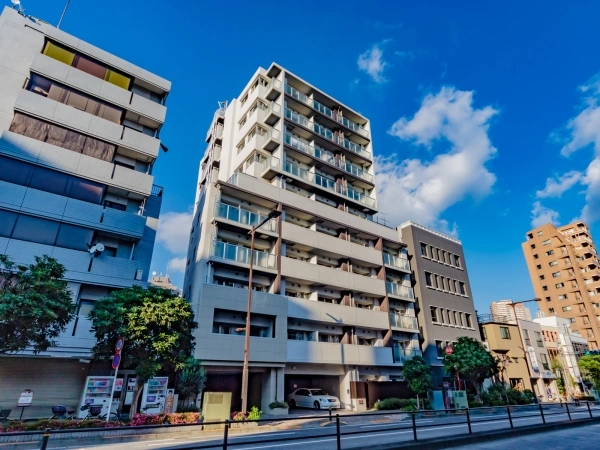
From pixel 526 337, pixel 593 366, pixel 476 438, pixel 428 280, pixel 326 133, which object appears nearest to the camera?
pixel 476 438

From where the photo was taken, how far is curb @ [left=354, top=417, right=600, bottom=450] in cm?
842

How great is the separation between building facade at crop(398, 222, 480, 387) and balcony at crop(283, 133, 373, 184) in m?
7.73

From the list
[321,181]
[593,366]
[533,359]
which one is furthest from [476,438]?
[593,366]

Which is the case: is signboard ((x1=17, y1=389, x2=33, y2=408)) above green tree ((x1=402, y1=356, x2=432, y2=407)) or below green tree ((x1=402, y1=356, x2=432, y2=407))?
below

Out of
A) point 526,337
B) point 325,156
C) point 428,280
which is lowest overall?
point 526,337

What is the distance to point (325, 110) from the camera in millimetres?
38938

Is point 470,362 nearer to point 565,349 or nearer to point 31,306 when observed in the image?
point 31,306

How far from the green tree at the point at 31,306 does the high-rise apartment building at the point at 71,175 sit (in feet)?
17.6

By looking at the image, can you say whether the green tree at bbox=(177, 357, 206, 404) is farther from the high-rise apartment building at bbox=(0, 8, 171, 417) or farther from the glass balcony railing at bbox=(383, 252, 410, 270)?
the glass balcony railing at bbox=(383, 252, 410, 270)

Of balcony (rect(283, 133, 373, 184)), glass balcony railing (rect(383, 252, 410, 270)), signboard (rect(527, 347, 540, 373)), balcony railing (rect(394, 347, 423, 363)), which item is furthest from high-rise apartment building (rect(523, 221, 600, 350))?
balcony (rect(283, 133, 373, 184))

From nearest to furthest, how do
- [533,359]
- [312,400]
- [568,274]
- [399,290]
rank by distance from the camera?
[312,400]
[399,290]
[533,359]
[568,274]

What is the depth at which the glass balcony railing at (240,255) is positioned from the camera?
78.7ft

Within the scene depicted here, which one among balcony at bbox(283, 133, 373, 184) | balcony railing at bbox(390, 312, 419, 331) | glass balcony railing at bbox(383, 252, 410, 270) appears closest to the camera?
balcony railing at bbox(390, 312, 419, 331)

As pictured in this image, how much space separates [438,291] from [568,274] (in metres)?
48.7
